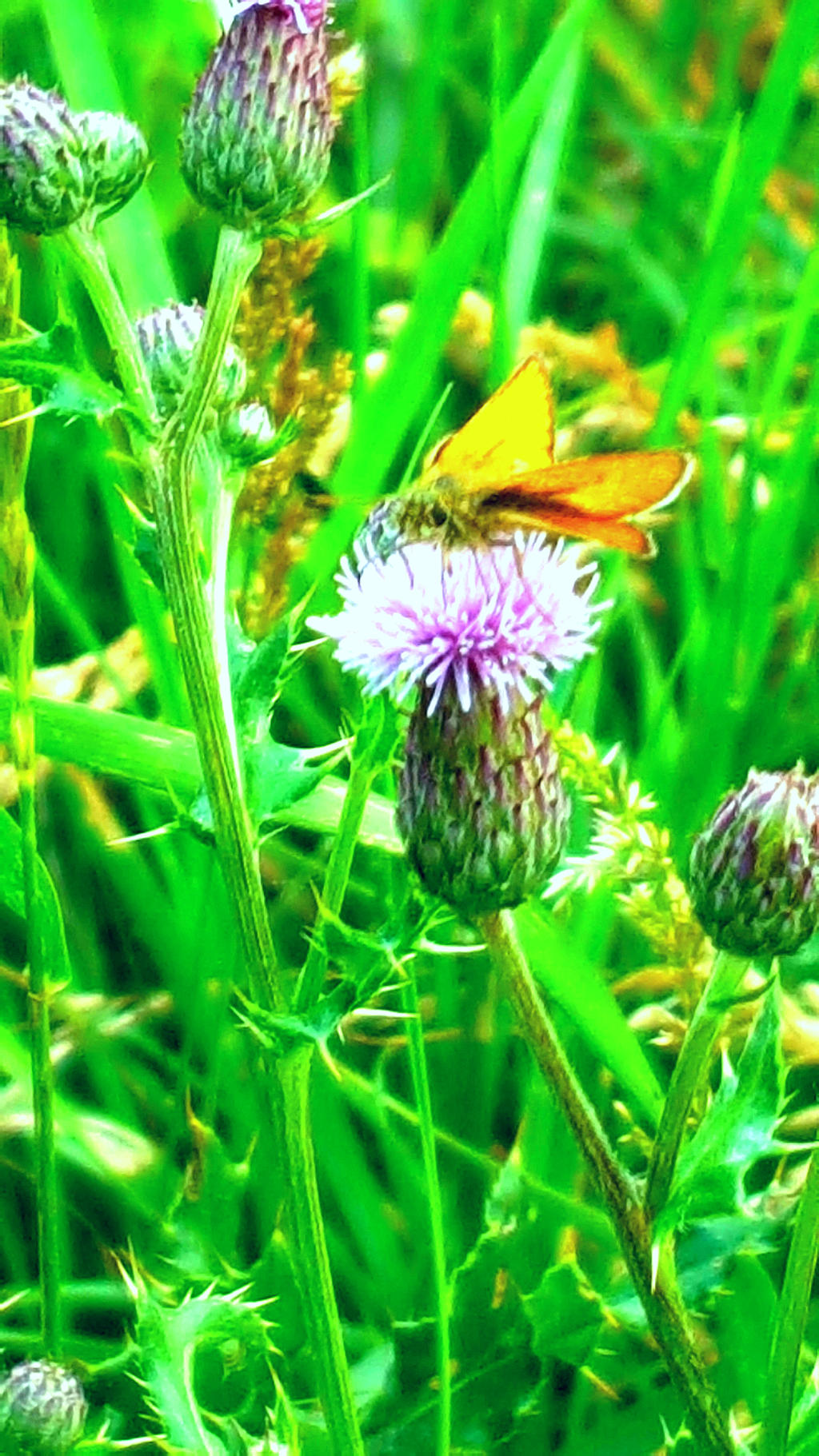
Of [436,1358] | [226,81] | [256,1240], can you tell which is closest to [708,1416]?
[436,1358]

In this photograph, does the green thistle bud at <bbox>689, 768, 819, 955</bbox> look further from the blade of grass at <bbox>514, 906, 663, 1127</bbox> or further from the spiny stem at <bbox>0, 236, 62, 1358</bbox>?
the spiny stem at <bbox>0, 236, 62, 1358</bbox>

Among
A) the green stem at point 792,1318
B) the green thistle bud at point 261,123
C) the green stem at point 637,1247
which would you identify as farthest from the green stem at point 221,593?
the green stem at point 792,1318

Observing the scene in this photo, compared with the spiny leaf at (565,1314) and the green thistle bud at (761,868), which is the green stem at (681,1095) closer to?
the green thistle bud at (761,868)

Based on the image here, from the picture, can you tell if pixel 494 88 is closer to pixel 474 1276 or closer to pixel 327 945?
pixel 327 945

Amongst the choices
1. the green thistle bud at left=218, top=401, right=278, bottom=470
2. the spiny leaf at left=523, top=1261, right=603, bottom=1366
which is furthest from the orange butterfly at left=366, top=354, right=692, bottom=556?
the spiny leaf at left=523, top=1261, right=603, bottom=1366

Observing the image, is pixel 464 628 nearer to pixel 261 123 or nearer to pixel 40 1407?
pixel 261 123

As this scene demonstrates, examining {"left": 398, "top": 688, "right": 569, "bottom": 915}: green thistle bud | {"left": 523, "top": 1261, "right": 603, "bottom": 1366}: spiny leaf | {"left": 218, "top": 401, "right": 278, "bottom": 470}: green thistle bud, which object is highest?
{"left": 218, "top": 401, "right": 278, "bottom": 470}: green thistle bud
